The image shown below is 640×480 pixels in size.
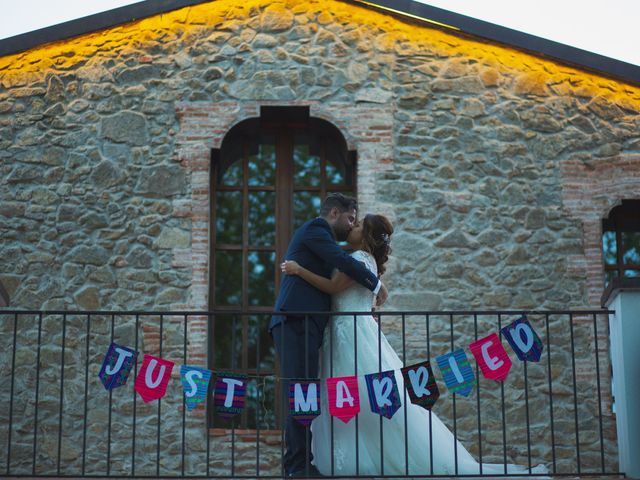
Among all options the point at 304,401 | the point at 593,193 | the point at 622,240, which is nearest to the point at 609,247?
the point at 622,240

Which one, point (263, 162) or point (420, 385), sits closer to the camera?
point (420, 385)

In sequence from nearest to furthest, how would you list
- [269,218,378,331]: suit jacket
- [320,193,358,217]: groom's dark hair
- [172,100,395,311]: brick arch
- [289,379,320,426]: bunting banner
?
[289,379,320,426]: bunting banner < [269,218,378,331]: suit jacket < [320,193,358,217]: groom's dark hair < [172,100,395,311]: brick arch

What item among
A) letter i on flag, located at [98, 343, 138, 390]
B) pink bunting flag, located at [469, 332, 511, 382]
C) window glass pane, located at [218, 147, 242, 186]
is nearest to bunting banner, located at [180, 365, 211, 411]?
letter i on flag, located at [98, 343, 138, 390]

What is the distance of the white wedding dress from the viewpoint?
7.32 m

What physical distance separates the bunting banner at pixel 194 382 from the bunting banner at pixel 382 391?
3.35 feet

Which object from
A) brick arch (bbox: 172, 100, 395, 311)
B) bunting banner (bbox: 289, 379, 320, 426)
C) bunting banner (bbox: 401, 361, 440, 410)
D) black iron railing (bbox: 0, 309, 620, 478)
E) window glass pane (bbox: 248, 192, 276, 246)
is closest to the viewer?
bunting banner (bbox: 289, 379, 320, 426)

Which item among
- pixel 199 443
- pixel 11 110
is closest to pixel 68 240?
pixel 11 110

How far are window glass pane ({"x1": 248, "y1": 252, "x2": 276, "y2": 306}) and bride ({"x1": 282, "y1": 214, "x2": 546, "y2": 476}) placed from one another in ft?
9.76

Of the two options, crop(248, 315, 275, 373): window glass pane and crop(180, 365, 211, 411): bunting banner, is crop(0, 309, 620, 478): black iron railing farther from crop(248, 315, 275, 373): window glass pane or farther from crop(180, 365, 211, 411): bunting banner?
crop(180, 365, 211, 411): bunting banner

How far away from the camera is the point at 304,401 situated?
7.02 meters

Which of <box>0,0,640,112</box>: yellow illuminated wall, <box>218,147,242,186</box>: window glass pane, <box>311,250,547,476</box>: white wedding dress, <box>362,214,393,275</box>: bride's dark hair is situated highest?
<box>0,0,640,112</box>: yellow illuminated wall

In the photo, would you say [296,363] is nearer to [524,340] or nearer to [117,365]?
[117,365]

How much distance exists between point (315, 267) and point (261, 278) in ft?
9.99

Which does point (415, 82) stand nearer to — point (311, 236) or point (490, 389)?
point (490, 389)
